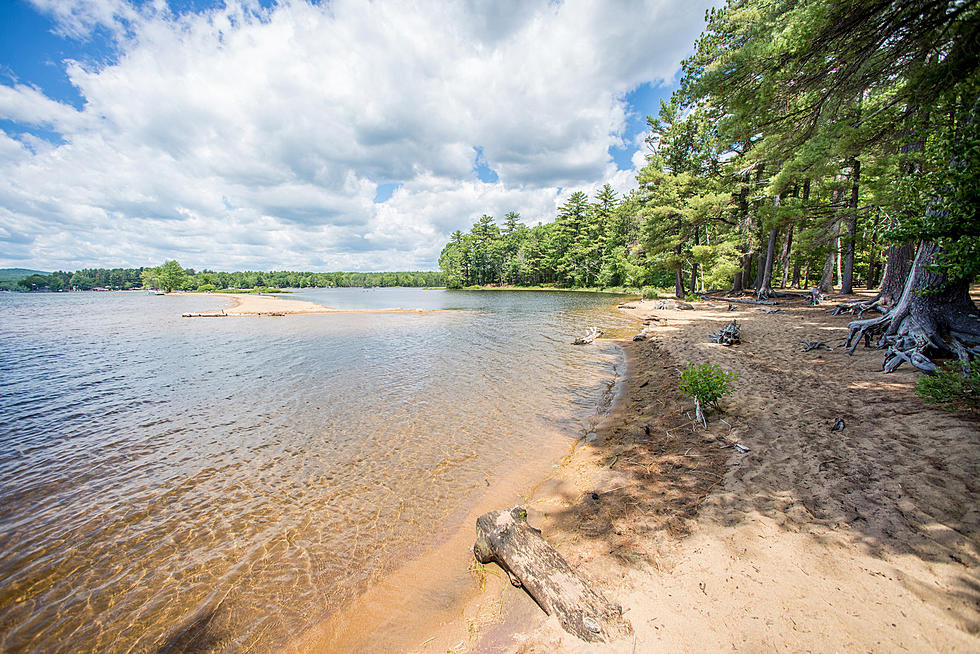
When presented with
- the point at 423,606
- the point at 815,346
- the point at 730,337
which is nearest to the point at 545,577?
the point at 423,606

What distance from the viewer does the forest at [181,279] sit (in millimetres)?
110688

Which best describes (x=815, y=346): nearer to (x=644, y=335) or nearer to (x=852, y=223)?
(x=644, y=335)

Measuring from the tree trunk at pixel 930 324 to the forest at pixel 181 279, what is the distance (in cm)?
13531

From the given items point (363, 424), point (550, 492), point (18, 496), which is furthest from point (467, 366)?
point (18, 496)

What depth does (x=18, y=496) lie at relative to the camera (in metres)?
5.39

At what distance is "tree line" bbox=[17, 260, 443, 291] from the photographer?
110269mm

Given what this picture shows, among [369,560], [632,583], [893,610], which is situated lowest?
[369,560]

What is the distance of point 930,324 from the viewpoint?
7.61 m

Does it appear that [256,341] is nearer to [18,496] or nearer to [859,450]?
[18,496]

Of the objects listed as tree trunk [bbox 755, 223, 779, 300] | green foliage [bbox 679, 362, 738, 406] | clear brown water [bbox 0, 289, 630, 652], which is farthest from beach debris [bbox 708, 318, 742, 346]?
tree trunk [bbox 755, 223, 779, 300]

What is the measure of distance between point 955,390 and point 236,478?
1075cm

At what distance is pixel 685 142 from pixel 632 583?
37559mm

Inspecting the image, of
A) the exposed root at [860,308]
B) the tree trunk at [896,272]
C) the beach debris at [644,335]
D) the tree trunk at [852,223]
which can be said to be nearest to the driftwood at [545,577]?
the beach debris at [644,335]

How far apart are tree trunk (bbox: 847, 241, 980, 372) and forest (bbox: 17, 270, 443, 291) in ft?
444
